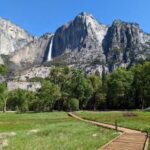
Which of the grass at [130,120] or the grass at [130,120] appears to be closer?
the grass at [130,120]

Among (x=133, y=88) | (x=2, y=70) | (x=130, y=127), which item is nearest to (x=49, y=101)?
(x=133, y=88)

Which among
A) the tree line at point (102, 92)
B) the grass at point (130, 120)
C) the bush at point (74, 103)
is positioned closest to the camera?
the grass at point (130, 120)

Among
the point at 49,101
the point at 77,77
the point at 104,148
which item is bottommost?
the point at 104,148

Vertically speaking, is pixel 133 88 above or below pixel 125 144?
above

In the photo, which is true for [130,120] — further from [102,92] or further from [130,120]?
[102,92]

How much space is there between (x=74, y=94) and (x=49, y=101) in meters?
10.9

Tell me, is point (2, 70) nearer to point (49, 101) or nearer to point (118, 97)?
point (49, 101)

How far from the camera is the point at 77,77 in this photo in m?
135

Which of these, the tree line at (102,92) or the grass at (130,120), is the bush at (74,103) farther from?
the grass at (130,120)

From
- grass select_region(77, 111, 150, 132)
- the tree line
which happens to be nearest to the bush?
the tree line

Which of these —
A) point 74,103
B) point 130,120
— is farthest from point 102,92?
point 130,120

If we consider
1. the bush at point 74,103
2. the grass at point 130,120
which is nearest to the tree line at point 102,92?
the bush at point 74,103

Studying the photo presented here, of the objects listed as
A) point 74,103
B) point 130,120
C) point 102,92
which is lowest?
point 130,120

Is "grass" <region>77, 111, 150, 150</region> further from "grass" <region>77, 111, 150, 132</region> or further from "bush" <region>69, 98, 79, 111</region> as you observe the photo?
"bush" <region>69, 98, 79, 111</region>
